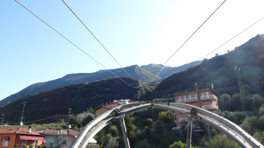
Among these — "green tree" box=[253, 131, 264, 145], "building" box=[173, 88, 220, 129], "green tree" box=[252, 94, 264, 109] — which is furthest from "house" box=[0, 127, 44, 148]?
"green tree" box=[252, 94, 264, 109]

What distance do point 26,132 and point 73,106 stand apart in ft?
290

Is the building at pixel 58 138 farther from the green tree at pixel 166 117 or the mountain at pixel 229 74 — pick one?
the mountain at pixel 229 74

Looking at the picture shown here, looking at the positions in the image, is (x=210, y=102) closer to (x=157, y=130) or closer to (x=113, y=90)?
(x=157, y=130)

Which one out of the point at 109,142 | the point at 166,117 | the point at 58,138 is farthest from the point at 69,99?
the point at 109,142

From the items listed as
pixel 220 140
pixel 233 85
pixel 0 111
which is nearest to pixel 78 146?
pixel 220 140

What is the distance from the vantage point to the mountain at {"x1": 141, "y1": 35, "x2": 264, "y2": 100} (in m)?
74.6

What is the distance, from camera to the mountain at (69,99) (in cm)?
10732

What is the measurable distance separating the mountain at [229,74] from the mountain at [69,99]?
28387 mm

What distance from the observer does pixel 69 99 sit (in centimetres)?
13088

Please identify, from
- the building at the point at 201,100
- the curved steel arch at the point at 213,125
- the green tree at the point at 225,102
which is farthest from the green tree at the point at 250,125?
the curved steel arch at the point at 213,125

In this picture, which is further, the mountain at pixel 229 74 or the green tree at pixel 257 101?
the mountain at pixel 229 74

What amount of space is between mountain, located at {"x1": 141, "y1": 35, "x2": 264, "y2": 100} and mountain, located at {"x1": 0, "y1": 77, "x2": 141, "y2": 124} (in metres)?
28.4

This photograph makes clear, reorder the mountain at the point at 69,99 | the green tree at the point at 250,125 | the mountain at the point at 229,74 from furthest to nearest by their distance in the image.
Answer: the mountain at the point at 69,99
the mountain at the point at 229,74
the green tree at the point at 250,125

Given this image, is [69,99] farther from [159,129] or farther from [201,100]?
[201,100]
